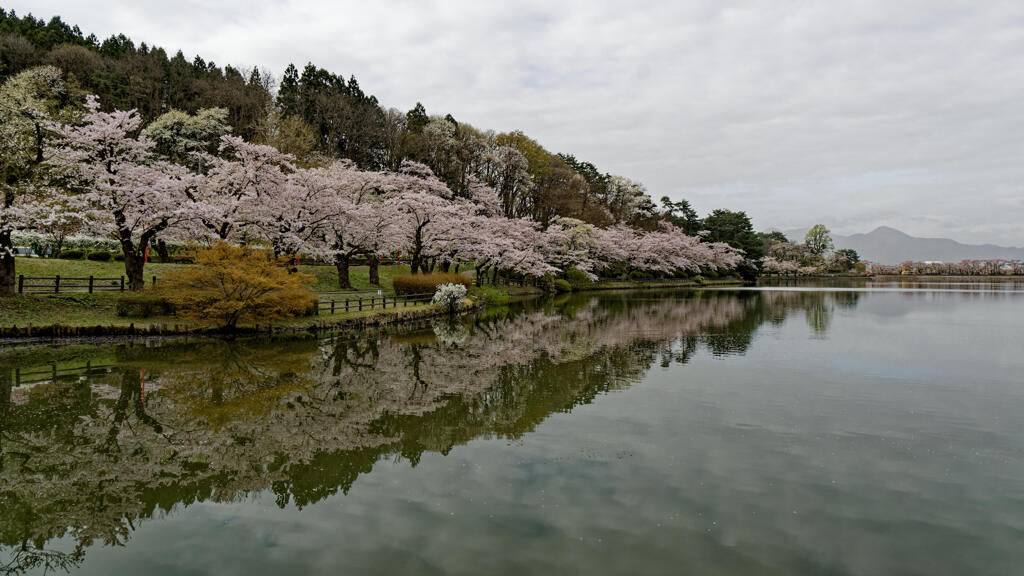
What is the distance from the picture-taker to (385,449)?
10711 mm

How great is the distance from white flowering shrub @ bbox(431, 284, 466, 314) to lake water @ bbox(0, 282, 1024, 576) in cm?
1569

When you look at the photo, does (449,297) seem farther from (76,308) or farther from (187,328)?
(76,308)

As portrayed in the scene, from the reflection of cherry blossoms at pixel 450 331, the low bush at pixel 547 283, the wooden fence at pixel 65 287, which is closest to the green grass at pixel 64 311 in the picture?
the wooden fence at pixel 65 287

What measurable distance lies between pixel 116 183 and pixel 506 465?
89.0ft

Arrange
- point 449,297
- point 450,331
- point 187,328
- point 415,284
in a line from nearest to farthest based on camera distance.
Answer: point 187,328, point 450,331, point 449,297, point 415,284

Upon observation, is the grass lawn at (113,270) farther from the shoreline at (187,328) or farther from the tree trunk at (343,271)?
the shoreline at (187,328)

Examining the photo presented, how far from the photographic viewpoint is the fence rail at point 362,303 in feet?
95.1

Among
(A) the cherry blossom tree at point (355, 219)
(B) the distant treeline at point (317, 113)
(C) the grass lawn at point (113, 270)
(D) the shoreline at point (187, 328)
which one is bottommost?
(D) the shoreline at point (187, 328)

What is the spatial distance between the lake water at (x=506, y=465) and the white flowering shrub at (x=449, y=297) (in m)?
15.7

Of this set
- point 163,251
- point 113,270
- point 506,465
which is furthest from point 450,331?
point 163,251

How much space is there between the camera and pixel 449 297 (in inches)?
1433

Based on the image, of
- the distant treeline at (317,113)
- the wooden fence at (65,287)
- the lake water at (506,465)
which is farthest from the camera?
the distant treeline at (317,113)

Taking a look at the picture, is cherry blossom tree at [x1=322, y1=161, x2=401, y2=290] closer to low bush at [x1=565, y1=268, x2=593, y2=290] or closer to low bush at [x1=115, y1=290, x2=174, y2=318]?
low bush at [x1=115, y1=290, x2=174, y2=318]

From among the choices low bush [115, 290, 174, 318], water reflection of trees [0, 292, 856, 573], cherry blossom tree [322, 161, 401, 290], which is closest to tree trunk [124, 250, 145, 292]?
low bush [115, 290, 174, 318]
